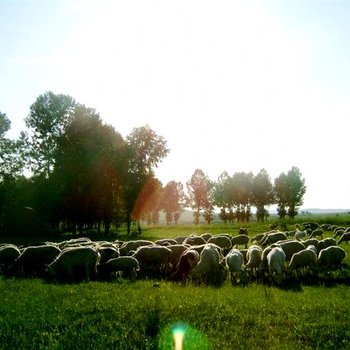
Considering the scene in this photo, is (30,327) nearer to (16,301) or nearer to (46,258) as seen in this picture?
(16,301)

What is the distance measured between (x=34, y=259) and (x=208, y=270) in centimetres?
954

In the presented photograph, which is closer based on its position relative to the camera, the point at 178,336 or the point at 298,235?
the point at 178,336

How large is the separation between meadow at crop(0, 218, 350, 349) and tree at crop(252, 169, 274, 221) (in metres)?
102

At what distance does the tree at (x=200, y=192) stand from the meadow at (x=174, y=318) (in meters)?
102

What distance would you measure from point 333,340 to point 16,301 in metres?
10.1

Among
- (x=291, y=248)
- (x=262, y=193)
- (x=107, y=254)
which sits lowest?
(x=107, y=254)

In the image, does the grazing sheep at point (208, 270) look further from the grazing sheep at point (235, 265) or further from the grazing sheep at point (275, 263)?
the grazing sheep at point (275, 263)

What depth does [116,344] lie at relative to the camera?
9.94 metres

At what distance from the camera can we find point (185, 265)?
1994 centimetres

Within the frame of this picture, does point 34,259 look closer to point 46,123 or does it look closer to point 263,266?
point 263,266

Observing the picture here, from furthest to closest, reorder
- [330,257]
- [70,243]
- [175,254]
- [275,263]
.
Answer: [70,243] < [175,254] < [330,257] < [275,263]

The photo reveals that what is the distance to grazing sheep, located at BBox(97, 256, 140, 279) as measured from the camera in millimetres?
20188

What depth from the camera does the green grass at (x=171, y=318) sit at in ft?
32.7

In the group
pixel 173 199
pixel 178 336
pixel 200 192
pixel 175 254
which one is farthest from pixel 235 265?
pixel 173 199
